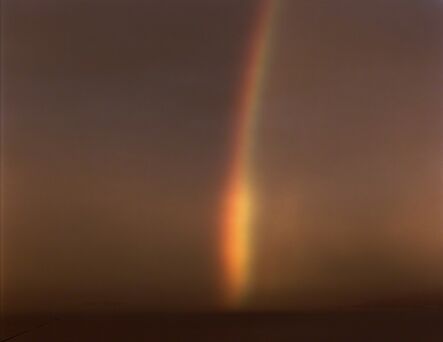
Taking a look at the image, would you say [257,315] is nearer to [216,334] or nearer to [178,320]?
[178,320]

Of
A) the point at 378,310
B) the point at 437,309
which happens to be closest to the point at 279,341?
the point at 378,310

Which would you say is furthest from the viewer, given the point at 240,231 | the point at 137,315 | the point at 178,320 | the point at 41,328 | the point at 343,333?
the point at 240,231

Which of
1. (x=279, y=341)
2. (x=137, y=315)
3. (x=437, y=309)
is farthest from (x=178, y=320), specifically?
(x=437, y=309)

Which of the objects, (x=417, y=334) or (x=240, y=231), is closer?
(x=417, y=334)

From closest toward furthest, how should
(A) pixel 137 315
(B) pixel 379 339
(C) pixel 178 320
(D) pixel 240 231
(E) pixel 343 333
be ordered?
(B) pixel 379 339 → (E) pixel 343 333 → (C) pixel 178 320 → (A) pixel 137 315 → (D) pixel 240 231

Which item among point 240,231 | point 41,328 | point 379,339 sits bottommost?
point 379,339

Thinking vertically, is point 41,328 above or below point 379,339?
above
